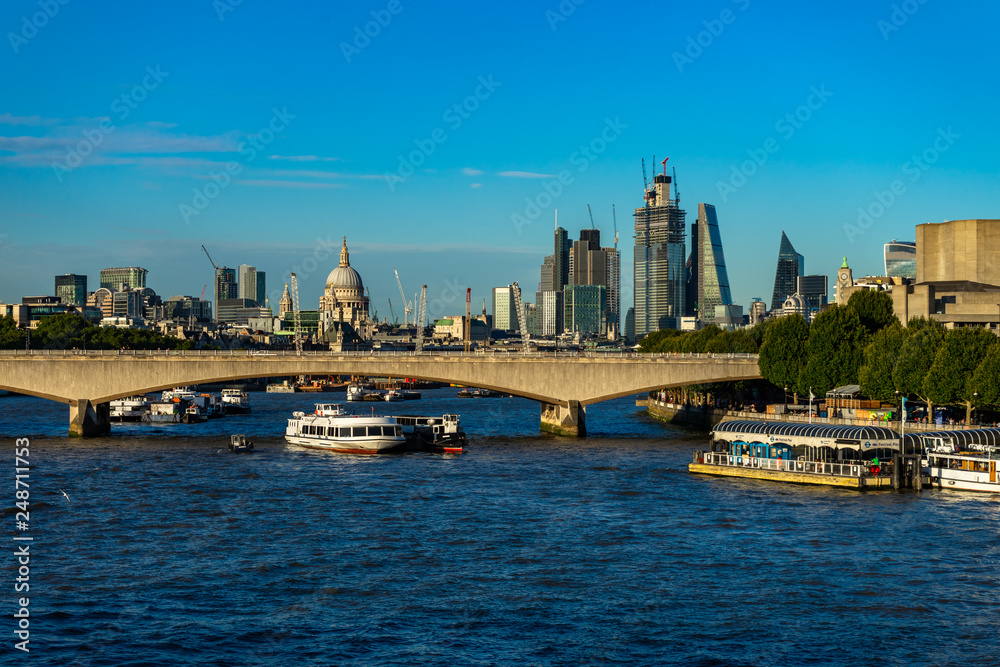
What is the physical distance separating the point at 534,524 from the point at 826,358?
186 feet

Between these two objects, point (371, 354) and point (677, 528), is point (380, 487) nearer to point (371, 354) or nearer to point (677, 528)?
point (677, 528)

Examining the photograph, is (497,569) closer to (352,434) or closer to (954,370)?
(352,434)

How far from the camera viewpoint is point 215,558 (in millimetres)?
49219

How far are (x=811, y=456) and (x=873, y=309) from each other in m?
56.7

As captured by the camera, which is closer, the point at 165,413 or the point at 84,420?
the point at 84,420

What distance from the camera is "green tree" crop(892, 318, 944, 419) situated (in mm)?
90125

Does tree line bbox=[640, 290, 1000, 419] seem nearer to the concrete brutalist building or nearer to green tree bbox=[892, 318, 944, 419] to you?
green tree bbox=[892, 318, 944, 419]

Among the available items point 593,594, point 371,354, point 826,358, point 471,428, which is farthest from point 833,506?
point 471,428

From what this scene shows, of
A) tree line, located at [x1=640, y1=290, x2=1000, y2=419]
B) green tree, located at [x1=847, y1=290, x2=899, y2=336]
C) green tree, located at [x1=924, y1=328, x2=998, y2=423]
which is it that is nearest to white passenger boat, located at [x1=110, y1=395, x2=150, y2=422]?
tree line, located at [x1=640, y1=290, x2=1000, y2=419]

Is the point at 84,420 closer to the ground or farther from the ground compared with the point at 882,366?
closer to the ground

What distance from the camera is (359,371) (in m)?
104

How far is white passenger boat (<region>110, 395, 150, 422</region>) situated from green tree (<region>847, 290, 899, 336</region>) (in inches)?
3088

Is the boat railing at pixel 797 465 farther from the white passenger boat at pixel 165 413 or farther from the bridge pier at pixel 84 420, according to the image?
the white passenger boat at pixel 165 413

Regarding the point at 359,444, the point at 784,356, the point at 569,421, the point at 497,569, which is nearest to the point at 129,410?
the point at 359,444
